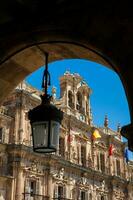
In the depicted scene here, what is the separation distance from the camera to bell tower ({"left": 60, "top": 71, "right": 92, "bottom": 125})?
103ft

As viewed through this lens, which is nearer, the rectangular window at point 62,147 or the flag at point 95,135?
the rectangular window at point 62,147

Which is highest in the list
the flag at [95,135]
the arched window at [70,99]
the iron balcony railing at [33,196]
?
the arched window at [70,99]

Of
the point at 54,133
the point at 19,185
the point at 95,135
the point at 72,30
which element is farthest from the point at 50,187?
the point at 72,30

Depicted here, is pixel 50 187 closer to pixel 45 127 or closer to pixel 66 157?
pixel 66 157

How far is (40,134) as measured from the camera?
3943 mm

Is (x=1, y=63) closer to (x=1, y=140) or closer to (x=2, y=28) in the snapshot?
(x=2, y=28)

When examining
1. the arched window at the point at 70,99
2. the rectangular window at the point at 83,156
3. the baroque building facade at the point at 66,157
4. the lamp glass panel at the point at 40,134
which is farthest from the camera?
the arched window at the point at 70,99

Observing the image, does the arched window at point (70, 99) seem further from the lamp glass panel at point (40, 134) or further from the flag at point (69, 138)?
the lamp glass panel at point (40, 134)

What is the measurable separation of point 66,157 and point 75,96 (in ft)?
19.2

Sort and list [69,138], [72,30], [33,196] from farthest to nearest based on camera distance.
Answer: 1. [69,138]
2. [33,196]
3. [72,30]

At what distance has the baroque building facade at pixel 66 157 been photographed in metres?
24.8

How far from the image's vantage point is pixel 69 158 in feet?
95.7

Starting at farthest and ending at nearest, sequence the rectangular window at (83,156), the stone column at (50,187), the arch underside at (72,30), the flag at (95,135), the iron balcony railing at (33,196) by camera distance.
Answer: the flag at (95,135), the rectangular window at (83,156), the stone column at (50,187), the iron balcony railing at (33,196), the arch underside at (72,30)

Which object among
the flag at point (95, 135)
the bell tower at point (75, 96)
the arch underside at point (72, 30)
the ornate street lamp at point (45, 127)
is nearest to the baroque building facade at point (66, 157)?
the bell tower at point (75, 96)
